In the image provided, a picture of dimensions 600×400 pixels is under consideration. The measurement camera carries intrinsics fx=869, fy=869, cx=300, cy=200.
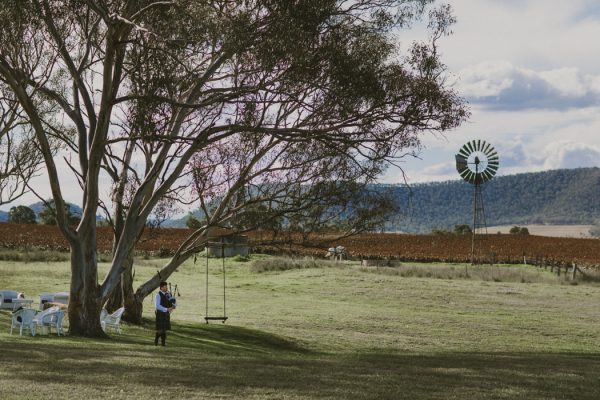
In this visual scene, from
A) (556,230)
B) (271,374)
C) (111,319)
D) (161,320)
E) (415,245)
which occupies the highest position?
(556,230)

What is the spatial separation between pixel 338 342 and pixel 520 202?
17568 cm

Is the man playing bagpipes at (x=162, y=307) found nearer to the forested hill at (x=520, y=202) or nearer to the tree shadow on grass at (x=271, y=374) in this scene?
the tree shadow on grass at (x=271, y=374)

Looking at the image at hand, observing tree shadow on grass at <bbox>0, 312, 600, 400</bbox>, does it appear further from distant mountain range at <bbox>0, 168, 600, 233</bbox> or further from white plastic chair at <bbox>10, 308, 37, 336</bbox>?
distant mountain range at <bbox>0, 168, 600, 233</bbox>

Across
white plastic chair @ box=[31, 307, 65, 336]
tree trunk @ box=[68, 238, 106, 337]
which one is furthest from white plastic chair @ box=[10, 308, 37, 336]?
tree trunk @ box=[68, 238, 106, 337]

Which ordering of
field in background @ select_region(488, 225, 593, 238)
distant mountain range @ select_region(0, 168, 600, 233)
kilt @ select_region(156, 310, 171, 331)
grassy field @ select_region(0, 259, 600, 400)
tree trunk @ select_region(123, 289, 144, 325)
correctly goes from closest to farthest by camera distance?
grassy field @ select_region(0, 259, 600, 400) → kilt @ select_region(156, 310, 171, 331) → tree trunk @ select_region(123, 289, 144, 325) → field in background @ select_region(488, 225, 593, 238) → distant mountain range @ select_region(0, 168, 600, 233)

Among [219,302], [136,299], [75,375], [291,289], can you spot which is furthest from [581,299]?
[75,375]

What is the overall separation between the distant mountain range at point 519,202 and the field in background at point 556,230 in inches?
278

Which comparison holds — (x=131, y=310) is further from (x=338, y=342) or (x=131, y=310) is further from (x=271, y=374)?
(x=271, y=374)

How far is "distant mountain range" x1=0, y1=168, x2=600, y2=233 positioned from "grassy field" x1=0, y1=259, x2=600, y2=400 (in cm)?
13779

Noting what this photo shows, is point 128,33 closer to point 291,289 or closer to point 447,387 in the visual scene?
point 447,387

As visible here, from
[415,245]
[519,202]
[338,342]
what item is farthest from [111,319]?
[519,202]

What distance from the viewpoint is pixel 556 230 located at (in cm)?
16225

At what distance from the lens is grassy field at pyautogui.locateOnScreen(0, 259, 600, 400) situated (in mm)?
12297

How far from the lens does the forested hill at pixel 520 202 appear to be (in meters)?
184
